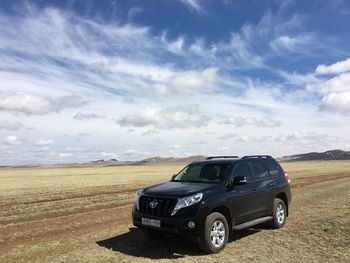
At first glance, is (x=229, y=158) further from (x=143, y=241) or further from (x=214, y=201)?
(x=143, y=241)

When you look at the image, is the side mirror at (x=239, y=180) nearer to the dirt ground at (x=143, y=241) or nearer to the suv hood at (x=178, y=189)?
the suv hood at (x=178, y=189)

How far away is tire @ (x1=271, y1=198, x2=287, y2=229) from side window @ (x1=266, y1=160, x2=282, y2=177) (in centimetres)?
70

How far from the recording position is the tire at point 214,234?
26.6ft

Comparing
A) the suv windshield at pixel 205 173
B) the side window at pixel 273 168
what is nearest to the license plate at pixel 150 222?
the suv windshield at pixel 205 173

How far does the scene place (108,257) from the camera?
8.09m

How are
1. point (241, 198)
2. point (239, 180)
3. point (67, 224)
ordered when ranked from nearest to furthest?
point (239, 180)
point (241, 198)
point (67, 224)

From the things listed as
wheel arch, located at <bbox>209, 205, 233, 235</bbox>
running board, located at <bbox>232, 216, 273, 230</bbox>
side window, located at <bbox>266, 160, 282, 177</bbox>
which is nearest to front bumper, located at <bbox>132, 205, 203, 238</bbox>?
wheel arch, located at <bbox>209, 205, 233, 235</bbox>

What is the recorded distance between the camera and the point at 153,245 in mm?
9164

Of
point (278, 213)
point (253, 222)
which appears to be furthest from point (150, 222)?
point (278, 213)

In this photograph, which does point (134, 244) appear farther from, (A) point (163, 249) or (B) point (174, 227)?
(B) point (174, 227)

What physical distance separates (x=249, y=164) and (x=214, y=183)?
1596mm

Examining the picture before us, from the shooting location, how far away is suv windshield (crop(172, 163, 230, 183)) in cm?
930

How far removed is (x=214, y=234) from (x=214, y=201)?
67cm

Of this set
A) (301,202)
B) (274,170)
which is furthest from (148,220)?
(301,202)
